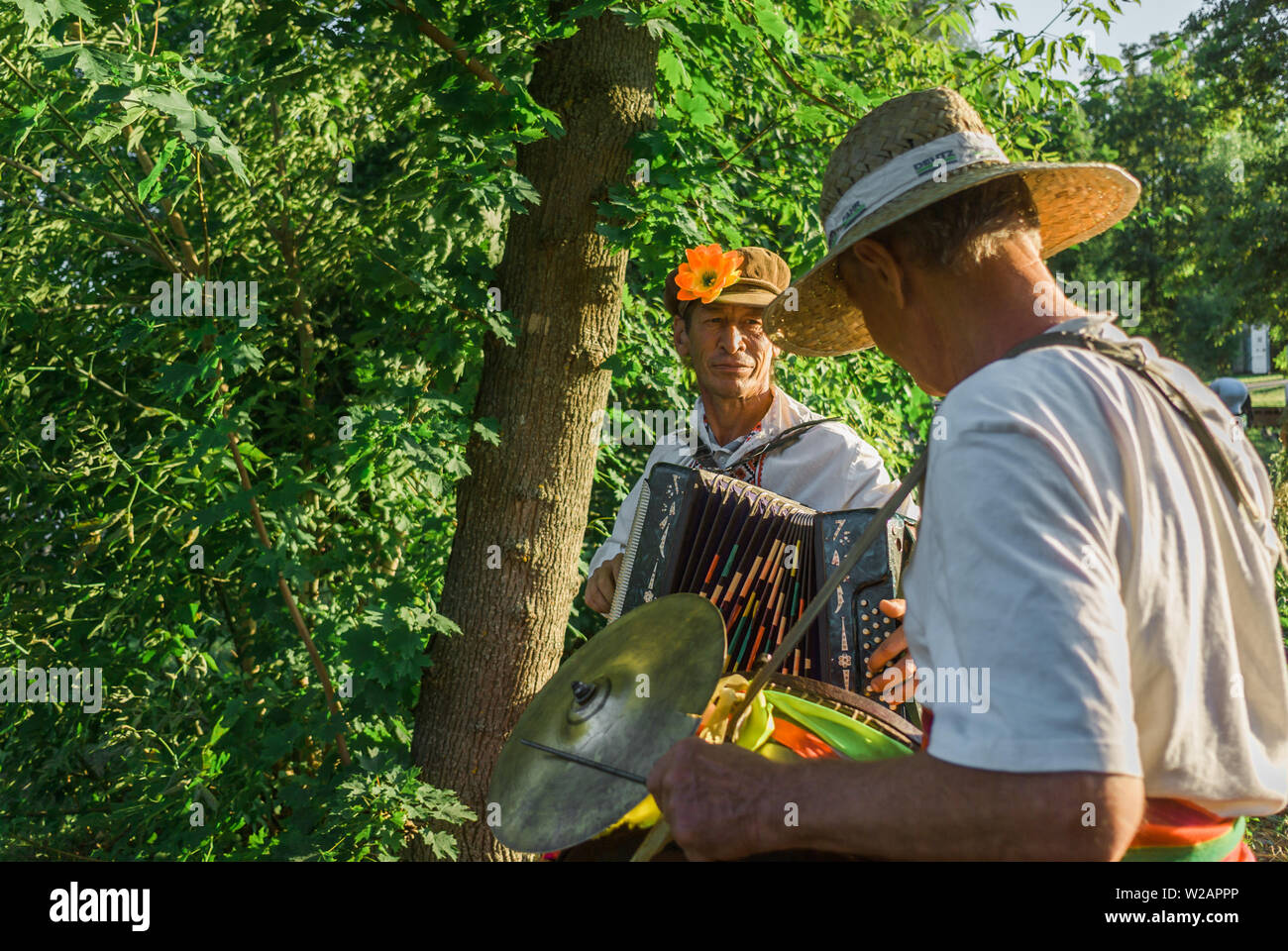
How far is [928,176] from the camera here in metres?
1.50

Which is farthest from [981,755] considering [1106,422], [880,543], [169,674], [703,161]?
[169,674]

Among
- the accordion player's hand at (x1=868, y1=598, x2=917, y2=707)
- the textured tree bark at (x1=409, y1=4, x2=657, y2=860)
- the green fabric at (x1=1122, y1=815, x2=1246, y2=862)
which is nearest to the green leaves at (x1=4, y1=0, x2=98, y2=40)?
the textured tree bark at (x1=409, y1=4, x2=657, y2=860)

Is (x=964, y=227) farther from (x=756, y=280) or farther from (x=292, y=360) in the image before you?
(x=292, y=360)

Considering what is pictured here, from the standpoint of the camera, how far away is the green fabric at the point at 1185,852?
1261 millimetres

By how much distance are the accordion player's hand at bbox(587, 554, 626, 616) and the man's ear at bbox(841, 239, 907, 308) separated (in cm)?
190

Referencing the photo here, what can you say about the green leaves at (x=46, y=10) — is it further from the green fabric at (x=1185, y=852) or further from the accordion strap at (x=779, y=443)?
the green fabric at (x=1185, y=852)

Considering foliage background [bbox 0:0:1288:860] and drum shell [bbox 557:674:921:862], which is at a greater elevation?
foliage background [bbox 0:0:1288:860]

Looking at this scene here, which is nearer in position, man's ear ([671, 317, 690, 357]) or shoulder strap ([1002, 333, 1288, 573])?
shoulder strap ([1002, 333, 1288, 573])

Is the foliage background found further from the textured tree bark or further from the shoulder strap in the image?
the shoulder strap

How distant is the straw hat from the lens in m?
1.47

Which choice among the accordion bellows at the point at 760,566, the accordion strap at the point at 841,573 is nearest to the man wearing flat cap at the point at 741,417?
the accordion bellows at the point at 760,566

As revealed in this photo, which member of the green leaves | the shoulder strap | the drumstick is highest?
the green leaves

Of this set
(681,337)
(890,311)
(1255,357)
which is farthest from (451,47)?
(1255,357)

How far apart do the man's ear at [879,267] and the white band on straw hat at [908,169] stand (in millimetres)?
54
